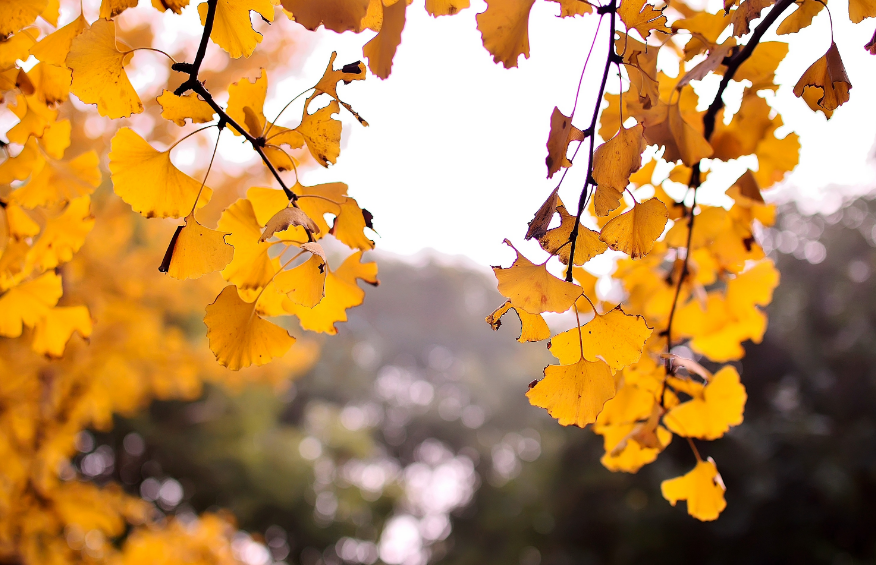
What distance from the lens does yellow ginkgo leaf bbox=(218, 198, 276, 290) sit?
272 mm

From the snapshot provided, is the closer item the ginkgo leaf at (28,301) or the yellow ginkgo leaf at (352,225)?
the yellow ginkgo leaf at (352,225)

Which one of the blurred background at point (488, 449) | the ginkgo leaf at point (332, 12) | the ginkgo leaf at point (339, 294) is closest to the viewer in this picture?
the ginkgo leaf at point (332, 12)

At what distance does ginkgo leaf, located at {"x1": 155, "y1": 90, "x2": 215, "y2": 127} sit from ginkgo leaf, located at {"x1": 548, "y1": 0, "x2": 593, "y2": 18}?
0.18 m

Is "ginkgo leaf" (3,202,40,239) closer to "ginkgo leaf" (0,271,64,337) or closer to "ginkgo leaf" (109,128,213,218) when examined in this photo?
"ginkgo leaf" (0,271,64,337)

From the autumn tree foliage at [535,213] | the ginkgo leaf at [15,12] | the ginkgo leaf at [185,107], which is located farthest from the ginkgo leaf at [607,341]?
the ginkgo leaf at [15,12]

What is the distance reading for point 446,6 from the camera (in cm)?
26

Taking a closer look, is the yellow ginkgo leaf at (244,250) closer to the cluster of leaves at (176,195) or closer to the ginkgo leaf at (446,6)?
the cluster of leaves at (176,195)

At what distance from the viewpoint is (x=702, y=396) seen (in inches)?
16.5

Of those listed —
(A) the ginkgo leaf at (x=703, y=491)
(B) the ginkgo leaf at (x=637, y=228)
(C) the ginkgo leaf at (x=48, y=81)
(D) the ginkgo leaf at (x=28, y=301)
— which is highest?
(C) the ginkgo leaf at (x=48, y=81)

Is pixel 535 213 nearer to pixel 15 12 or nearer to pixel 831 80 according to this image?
pixel 831 80

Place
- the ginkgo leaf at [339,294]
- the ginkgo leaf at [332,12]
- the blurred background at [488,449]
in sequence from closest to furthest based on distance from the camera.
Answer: the ginkgo leaf at [332,12] < the ginkgo leaf at [339,294] < the blurred background at [488,449]

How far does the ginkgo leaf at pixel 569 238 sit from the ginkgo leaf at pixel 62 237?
326 mm

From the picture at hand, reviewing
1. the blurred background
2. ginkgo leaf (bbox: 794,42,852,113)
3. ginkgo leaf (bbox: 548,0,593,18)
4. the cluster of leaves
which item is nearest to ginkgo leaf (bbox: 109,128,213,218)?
the cluster of leaves

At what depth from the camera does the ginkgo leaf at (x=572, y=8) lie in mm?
257
